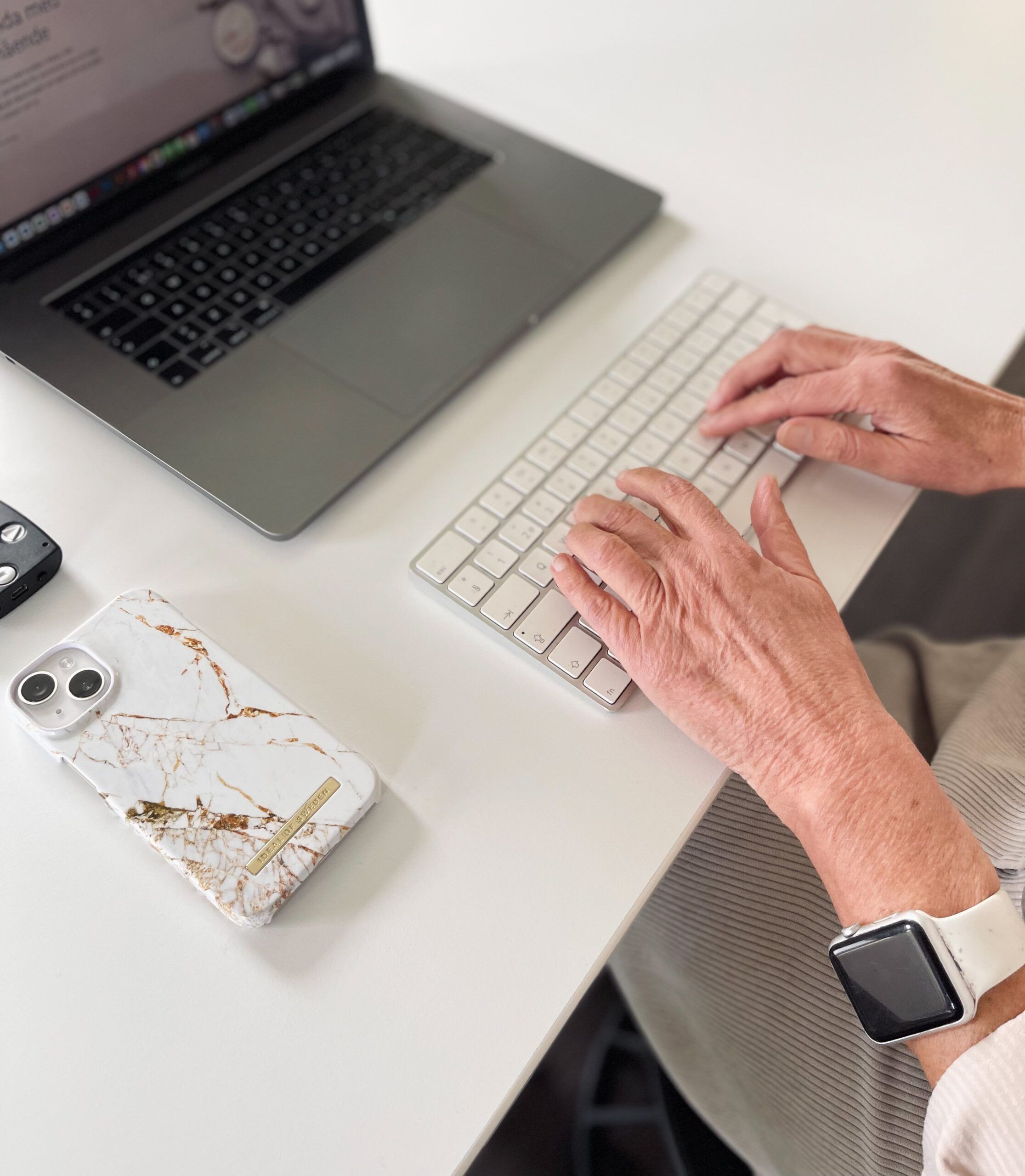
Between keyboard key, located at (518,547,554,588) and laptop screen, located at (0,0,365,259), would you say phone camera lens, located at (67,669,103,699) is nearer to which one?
keyboard key, located at (518,547,554,588)

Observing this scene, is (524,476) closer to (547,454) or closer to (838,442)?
(547,454)

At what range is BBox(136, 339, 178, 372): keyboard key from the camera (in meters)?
0.66

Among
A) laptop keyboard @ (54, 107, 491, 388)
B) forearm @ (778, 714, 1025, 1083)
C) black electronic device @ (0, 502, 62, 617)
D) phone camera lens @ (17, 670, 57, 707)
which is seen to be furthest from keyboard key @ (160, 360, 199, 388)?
forearm @ (778, 714, 1025, 1083)

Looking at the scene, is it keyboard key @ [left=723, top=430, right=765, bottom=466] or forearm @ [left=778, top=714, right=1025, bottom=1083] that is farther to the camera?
keyboard key @ [left=723, top=430, right=765, bottom=466]

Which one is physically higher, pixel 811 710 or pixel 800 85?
pixel 800 85

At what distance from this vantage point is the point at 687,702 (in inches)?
20.7

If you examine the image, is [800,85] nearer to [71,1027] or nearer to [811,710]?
[811,710]

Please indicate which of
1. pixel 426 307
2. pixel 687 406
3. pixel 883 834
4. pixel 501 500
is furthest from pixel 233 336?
pixel 883 834

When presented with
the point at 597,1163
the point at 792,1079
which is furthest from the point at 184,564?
the point at 597,1163

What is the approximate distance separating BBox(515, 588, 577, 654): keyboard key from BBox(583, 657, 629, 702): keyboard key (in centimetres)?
3

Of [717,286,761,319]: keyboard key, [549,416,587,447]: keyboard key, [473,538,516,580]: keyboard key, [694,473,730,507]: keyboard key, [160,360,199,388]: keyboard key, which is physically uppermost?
[717,286,761,319]: keyboard key

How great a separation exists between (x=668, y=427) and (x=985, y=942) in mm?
401

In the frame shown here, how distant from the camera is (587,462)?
64cm

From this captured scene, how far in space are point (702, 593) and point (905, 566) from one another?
0.90m
